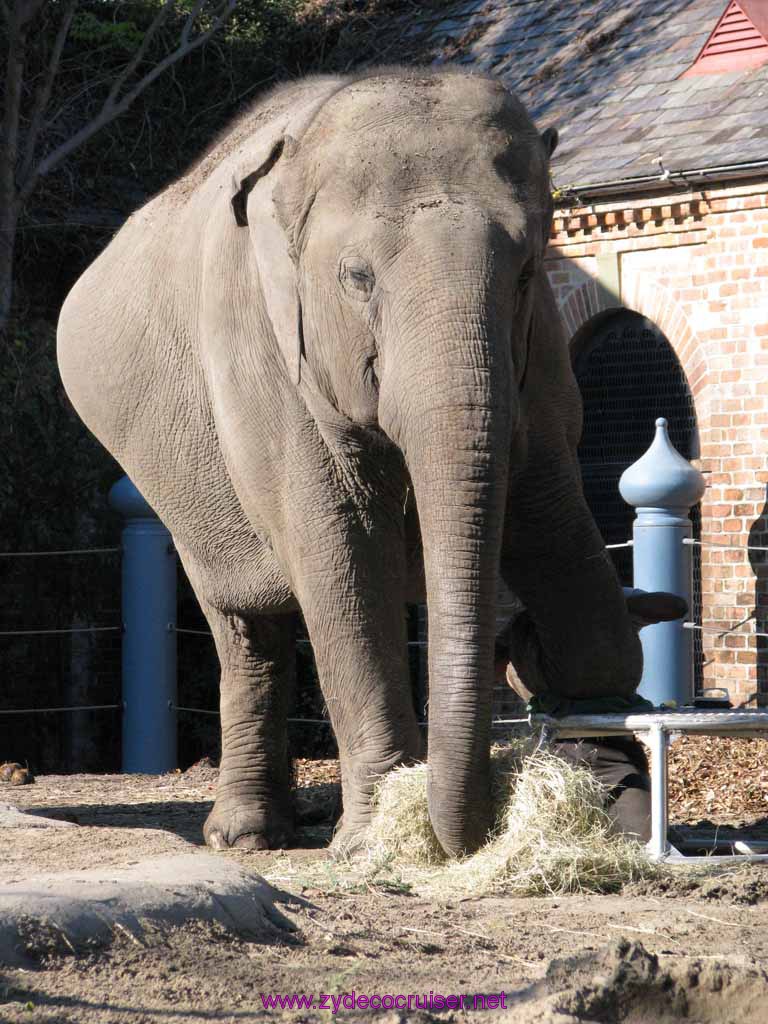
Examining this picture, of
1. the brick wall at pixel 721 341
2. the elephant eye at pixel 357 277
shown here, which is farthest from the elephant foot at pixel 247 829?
the brick wall at pixel 721 341

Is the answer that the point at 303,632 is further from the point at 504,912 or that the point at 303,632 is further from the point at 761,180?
the point at 504,912

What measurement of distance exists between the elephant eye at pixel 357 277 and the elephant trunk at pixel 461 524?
1.34 ft

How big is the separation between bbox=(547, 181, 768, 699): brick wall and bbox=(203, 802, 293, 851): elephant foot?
7083mm

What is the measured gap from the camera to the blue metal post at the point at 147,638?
12219 mm

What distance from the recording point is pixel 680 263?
14.9m

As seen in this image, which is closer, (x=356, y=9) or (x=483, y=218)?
(x=483, y=218)

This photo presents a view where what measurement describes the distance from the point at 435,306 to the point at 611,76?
11604mm

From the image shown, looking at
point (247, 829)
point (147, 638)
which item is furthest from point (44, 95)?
point (247, 829)

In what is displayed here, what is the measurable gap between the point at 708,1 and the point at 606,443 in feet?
14.0

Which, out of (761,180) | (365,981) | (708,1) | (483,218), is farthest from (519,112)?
(708,1)

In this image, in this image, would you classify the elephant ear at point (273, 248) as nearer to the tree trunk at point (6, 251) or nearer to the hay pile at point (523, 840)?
the hay pile at point (523, 840)

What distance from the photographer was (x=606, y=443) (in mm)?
16125

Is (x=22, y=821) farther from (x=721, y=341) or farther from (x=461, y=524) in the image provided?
(x=721, y=341)

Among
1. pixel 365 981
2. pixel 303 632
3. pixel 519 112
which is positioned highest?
pixel 519 112
